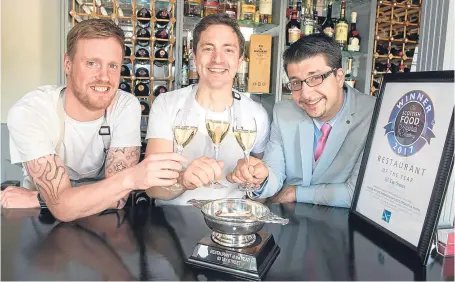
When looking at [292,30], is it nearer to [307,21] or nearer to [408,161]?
[307,21]

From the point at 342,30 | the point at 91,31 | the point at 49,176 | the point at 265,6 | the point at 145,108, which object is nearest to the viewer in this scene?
the point at 49,176

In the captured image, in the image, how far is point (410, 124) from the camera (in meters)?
0.98

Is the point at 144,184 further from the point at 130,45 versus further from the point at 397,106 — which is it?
the point at 130,45

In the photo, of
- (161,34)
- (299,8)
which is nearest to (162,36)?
(161,34)

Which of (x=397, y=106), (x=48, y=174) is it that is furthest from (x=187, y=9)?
(x=397, y=106)

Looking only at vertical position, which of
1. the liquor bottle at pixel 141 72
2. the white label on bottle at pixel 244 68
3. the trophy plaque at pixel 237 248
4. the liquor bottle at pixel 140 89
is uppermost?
the white label on bottle at pixel 244 68

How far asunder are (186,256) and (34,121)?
851 mm

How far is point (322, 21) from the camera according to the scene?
2.91 metres

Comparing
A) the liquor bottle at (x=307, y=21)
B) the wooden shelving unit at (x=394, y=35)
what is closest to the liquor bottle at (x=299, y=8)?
the liquor bottle at (x=307, y=21)

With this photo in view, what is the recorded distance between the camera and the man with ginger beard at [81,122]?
127 centimetres

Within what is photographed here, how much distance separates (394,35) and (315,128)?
1.60 meters

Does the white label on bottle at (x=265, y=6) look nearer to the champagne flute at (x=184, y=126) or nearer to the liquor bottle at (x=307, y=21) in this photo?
the liquor bottle at (x=307, y=21)

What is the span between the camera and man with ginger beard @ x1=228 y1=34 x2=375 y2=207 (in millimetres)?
1493

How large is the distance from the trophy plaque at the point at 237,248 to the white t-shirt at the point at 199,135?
652mm
